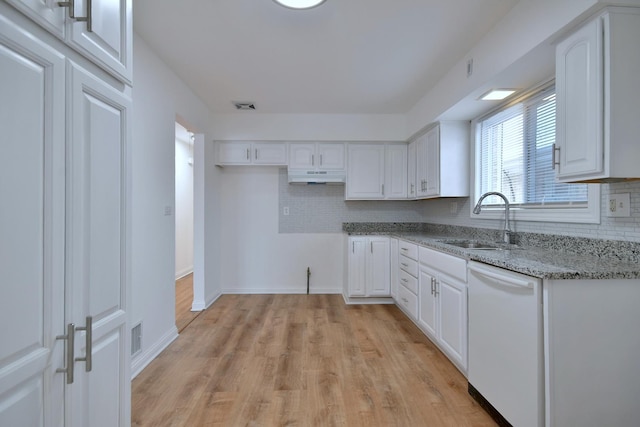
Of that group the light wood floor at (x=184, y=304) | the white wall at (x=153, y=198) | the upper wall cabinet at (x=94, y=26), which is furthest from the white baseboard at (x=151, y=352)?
the upper wall cabinet at (x=94, y=26)

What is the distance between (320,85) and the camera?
10.3ft

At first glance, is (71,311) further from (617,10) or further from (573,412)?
(617,10)

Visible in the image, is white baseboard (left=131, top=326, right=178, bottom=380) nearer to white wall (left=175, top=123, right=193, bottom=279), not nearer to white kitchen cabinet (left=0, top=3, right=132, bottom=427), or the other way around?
white kitchen cabinet (left=0, top=3, right=132, bottom=427)

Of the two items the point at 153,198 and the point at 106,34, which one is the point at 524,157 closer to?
the point at 106,34

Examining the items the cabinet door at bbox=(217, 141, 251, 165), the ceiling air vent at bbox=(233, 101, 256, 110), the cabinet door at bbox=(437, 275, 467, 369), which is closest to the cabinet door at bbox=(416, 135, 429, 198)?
the cabinet door at bbox=(437, 275, 467, 369)

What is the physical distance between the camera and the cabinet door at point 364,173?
13.6ft

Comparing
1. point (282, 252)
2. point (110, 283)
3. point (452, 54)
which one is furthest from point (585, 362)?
point (282, 252)

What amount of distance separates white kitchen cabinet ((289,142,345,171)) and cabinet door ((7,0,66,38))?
3329mm

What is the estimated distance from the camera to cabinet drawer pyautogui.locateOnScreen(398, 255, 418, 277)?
3049 mm

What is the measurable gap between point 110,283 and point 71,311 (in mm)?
172

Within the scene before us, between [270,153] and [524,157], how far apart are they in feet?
9.39

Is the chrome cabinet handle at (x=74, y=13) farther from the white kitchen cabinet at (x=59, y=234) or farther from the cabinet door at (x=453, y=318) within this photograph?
the cabinet door at (x=453, y=318)

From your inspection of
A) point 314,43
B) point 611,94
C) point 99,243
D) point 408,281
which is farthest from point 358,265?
point 99,243

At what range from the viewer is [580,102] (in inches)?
59.3
